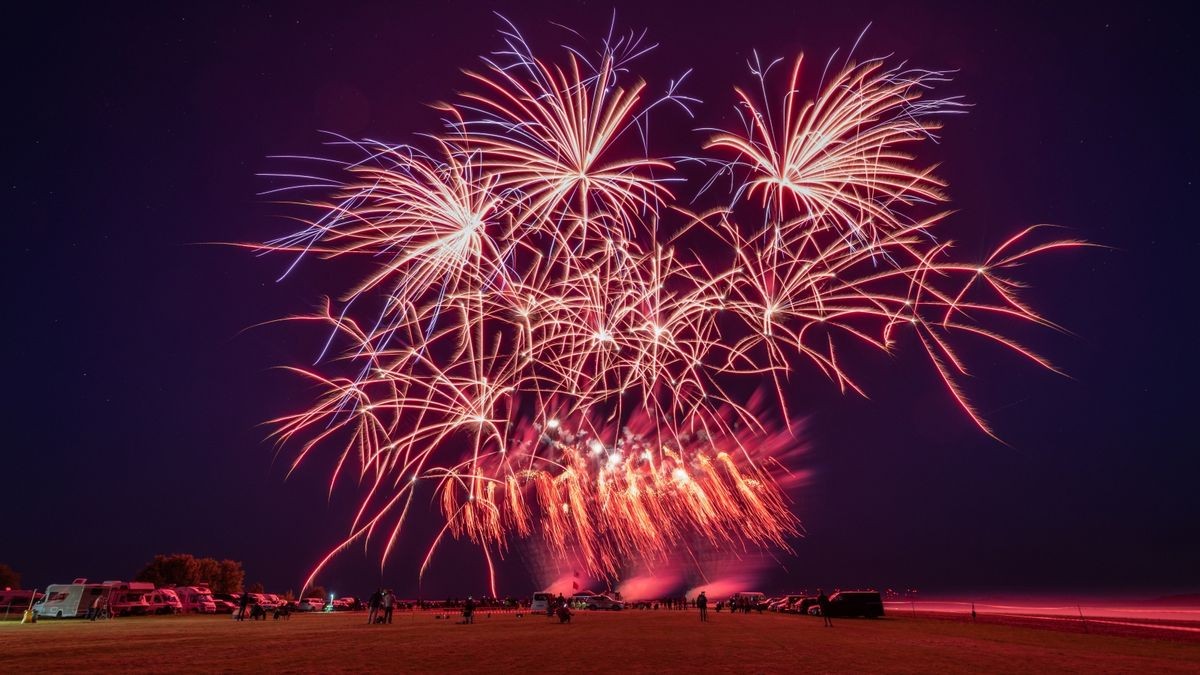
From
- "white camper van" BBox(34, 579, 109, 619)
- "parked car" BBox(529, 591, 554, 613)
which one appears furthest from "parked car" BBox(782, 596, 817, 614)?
"white camper van" BBox(34, 579, 109, 619)

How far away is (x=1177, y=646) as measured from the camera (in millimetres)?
22375

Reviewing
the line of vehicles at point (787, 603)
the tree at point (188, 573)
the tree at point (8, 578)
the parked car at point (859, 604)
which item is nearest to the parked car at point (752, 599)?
the line of vehicles at point (787, 603)

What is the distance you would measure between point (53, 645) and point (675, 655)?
1667cm

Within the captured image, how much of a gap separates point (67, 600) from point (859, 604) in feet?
148

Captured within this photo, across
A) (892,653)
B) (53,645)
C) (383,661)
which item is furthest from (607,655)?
(53,645)

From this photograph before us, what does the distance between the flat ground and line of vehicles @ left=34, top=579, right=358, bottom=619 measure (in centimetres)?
1954

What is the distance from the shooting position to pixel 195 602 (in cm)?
5534

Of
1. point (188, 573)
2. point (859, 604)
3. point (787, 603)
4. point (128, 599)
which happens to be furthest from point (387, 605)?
point (188, 573)

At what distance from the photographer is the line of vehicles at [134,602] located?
3969 centimetres

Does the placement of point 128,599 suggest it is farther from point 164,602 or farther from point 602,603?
point 602,603

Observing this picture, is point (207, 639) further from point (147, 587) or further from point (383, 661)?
point (147, 587)

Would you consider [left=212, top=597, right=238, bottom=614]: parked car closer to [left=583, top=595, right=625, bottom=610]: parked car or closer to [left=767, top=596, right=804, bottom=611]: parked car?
[left=583, top=595, right=625, bottom=610]: parked car

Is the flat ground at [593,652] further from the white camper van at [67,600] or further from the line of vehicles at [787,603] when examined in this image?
the white camper van at [67,600]

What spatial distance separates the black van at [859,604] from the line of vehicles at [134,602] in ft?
108
